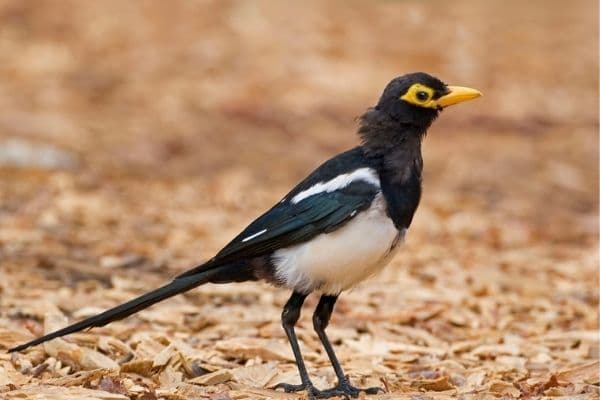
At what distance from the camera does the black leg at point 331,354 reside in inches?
190

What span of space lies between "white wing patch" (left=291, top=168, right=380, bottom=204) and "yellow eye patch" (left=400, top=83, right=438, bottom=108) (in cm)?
40

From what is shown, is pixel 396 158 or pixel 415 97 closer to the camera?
pixel 396 158

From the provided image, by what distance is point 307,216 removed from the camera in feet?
16.0

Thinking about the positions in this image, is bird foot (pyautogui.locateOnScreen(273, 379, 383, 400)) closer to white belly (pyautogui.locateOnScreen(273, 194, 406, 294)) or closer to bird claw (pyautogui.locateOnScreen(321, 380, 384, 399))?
bird claw (pyautogui.locateOnScreen(321, 380, 384, 399))

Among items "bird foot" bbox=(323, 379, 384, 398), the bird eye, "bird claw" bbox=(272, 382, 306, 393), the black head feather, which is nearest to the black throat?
the black head feather

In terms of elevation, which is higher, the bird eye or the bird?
the bird eye

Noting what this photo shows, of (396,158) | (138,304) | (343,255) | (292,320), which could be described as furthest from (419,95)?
(138,304)

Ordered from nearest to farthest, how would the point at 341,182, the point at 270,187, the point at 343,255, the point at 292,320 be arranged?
1. the point at 343,255
2. the point at 341,182
3. the point at 292,320
4. the point at 270,187

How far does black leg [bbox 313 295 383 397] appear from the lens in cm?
484

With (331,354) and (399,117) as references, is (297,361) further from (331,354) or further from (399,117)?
(399,117)

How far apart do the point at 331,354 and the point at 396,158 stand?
90 centimetres

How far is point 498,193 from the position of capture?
32.4ft

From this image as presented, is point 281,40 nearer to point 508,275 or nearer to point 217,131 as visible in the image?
point 217,131

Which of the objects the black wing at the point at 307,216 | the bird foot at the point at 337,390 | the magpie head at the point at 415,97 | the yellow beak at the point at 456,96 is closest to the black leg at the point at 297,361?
the bird foot at the point at 337,390
